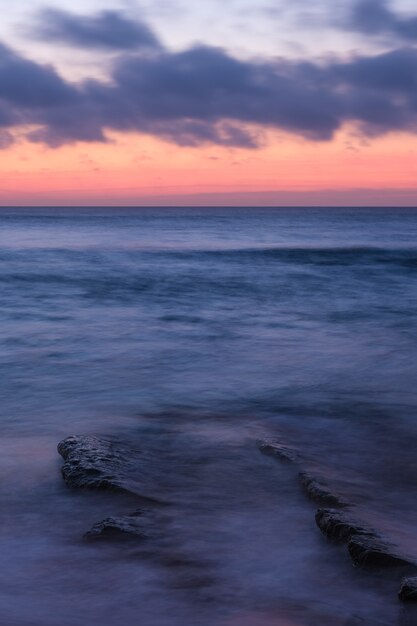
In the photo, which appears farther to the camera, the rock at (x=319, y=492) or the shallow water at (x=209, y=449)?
the rock at (x=319, y=492)

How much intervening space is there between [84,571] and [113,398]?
393cm

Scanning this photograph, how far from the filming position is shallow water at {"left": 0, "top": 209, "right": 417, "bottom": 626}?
340cm

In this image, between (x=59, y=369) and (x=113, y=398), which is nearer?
(x=113, y=398)

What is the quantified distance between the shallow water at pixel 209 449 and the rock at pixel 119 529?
0.11 metres

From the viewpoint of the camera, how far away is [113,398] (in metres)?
7.53

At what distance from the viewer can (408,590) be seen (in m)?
3.27

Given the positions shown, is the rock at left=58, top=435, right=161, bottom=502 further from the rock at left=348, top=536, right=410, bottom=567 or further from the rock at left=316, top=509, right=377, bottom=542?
the rock at left=348, top=536, right=410, bottom=567

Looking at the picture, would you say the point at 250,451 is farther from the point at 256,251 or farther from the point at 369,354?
the point at 256,251

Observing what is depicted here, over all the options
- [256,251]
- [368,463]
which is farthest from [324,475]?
[256,251]

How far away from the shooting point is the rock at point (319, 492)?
455 cm

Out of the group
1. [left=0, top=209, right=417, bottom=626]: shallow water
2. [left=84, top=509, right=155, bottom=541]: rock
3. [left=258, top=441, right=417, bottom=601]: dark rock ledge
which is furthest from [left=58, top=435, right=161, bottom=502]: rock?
[left=258, top=441, right=417, bottom=601]: dark rock ledge

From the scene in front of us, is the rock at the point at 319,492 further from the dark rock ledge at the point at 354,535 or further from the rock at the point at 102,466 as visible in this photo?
the rock at the point at 102,466

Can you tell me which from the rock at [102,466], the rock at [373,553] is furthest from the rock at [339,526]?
the rock at [102,466]

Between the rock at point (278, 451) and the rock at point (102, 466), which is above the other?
the rock at point (102, 466)
